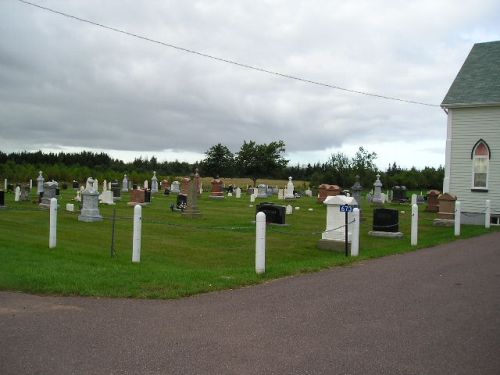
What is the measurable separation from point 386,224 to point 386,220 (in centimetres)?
14

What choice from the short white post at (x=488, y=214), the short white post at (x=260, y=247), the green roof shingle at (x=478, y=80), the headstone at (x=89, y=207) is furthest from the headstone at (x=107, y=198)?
the short white post at (x=260, y=247)

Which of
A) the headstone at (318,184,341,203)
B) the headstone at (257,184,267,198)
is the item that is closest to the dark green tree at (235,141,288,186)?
the headstone at (257,184,267,198)

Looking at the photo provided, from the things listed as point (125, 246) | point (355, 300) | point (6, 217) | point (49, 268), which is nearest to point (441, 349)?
point (355, 300)

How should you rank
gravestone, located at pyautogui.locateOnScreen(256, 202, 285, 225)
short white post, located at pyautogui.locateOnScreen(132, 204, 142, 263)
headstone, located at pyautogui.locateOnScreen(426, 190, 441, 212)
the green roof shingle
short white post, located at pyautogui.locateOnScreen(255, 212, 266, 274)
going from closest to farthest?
short white post, located at pyautogui.locateOnScreen(255, 212, 266, 274), short white post, located at pyautogui.locateOnScreen(132, 204, 142, 263), gravestone, located at pyautogui.locateOnScreen(256, 202, 285, 225), the green roof shingle, headstone, located at pyautogui.locateOnScreen(426, 190, 441, 212)

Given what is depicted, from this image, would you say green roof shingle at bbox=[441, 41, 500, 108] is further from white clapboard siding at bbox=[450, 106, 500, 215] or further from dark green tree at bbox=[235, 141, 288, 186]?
dark green tree at bbox=[235, 141, 288, 186]

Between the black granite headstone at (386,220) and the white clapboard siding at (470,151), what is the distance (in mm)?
7335

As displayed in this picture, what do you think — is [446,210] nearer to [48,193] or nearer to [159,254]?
[159,254]

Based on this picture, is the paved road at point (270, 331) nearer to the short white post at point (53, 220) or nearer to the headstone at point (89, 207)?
the short white post at point (53, 220)

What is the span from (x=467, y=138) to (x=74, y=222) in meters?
17.2

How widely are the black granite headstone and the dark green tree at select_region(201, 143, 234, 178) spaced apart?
59058mm

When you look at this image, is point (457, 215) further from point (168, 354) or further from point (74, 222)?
point (168, 354)

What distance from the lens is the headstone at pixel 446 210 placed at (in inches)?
890

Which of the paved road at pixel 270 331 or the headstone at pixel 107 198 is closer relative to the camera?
the paved road at pixel 270 331

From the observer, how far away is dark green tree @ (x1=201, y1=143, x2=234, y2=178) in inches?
3039
